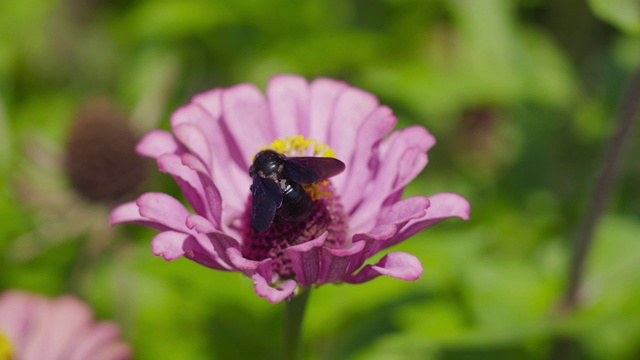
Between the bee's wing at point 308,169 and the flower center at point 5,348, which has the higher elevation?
the bee's wing at point 308,169

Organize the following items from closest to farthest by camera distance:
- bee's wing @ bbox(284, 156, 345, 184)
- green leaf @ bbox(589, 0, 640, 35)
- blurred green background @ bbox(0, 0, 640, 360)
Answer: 1. bee's wing @ bbox(284, 156, 345, 184)
2. green leaf @ bbox(589, 0, 640, 35)
3. blurred green background @ bbox(0, 0, 640, 360)

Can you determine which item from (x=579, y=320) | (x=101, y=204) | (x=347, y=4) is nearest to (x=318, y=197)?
(x=579, y=320)

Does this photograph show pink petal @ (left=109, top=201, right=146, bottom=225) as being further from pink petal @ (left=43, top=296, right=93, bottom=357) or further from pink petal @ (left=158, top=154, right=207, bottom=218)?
pink petal @ (left=43, top=296, right=93, bottom=357)

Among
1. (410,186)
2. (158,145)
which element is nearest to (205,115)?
(158,145)

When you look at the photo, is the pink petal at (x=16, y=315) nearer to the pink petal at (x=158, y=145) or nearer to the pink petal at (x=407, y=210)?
the pink petal at (x=158, y=145)

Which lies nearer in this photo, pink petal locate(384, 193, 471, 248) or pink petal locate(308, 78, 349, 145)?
pink petal locate(384, 193, 471, 248)

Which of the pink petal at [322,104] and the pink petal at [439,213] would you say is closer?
the pink petal at [439,213]

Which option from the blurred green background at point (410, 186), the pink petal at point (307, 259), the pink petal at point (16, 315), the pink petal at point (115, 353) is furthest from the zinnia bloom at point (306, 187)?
the blurred green background at point (410, 186)

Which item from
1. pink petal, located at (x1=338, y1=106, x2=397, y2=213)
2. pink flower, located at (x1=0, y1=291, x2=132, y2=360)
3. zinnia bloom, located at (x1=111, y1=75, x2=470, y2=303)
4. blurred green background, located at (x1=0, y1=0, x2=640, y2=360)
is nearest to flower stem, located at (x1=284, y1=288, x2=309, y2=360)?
zinnia bloom, located at (x1=111, y1=75, x2=470, y2=303)
